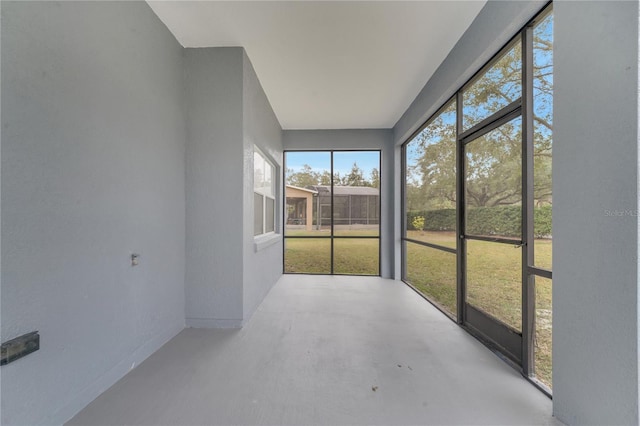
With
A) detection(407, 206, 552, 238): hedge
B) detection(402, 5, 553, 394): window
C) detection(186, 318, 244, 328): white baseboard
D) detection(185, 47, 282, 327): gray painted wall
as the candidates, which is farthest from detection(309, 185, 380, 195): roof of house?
detection(186, 318, 244, 328): white baseboard

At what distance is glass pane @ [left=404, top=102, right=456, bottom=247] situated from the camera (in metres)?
3.05

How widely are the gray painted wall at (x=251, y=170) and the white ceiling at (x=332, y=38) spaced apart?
0.25 m

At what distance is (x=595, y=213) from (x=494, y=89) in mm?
1526

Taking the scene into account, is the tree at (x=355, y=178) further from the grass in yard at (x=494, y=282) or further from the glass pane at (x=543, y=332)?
the glass pane at (x=543, y=332)

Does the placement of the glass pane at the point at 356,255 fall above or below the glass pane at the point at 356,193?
below

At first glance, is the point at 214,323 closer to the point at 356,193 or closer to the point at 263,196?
the point at 263,196

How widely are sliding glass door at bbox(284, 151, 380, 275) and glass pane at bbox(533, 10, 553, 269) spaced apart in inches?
127

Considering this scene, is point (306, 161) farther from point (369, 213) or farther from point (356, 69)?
point (356, 69)

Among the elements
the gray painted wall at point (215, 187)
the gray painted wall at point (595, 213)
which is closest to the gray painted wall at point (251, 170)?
the gray painted wall at point (215, 187)

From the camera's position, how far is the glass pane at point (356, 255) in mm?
5137

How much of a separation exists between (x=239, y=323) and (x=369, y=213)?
11.0 feet

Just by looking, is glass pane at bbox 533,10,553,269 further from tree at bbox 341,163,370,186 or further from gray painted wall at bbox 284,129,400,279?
tree at bbox 341,163,370,186

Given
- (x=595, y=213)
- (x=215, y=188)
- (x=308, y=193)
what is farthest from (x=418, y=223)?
(x=215, y=188)

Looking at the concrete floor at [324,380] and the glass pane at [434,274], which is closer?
the concrete floor at [324,380]
